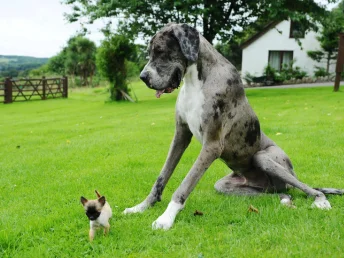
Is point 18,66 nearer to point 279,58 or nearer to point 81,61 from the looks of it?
point 81,61

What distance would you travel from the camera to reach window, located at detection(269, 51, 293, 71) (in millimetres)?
35625

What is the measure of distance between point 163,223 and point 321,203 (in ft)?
5.68

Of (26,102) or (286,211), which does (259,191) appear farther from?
(26,102)

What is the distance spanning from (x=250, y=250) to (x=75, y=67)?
4510cm

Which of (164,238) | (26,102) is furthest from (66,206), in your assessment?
(26,102)

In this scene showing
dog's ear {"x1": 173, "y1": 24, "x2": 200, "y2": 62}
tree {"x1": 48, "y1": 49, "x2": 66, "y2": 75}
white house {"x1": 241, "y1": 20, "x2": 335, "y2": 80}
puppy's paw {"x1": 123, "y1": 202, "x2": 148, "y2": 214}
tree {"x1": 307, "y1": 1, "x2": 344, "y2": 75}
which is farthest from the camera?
tree {"x1": 48, "y1": 49, "x2": 66, "y2": 75}

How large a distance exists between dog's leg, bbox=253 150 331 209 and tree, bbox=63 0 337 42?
16826 millimetres

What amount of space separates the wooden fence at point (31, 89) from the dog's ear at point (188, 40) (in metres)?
27.9

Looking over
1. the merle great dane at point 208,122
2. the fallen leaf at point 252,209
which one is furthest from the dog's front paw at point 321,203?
the fallen leaf at point 252,209

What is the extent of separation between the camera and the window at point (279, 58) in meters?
35.6

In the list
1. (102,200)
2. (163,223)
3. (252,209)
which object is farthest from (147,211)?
(252,209)

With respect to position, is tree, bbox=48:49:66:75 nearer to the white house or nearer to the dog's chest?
the white house

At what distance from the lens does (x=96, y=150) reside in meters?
8.31

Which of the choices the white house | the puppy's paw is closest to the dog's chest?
the puppy's paw
